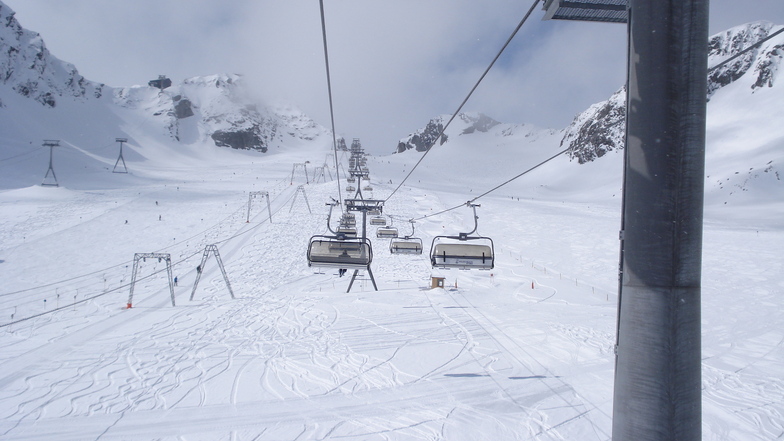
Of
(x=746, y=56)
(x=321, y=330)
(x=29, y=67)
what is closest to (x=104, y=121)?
(x=29, y=67)

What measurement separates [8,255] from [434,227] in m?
31.8

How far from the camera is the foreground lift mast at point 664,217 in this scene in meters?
1.64

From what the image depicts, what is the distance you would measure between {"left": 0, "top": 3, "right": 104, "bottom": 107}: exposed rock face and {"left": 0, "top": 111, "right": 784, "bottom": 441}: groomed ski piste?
267ft

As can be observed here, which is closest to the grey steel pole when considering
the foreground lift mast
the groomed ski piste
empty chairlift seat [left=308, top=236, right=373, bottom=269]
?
the foreground lift mast

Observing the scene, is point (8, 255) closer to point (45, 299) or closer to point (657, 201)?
point (45, 299)

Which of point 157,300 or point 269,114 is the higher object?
point 269,114

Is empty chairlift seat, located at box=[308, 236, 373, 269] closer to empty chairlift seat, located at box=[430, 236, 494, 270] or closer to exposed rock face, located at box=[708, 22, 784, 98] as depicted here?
empty chairlift seat, located at box=[430, 236, 494, 270]

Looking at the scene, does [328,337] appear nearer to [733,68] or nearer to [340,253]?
[340,253]

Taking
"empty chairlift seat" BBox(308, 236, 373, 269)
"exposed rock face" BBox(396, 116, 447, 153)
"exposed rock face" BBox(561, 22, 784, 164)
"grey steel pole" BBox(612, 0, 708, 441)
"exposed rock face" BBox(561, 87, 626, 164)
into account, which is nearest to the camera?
"grey steel pole" BBox(612, 0, 708, 441)

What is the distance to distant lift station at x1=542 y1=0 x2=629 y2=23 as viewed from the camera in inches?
105

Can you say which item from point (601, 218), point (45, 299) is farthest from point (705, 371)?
point (601, 218)

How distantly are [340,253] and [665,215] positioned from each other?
31.6ft

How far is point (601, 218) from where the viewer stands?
41.2 meters

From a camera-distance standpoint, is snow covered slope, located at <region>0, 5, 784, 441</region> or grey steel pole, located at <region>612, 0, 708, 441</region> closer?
grey steel pole, located at <region>612, 0, 708, 441</region>
